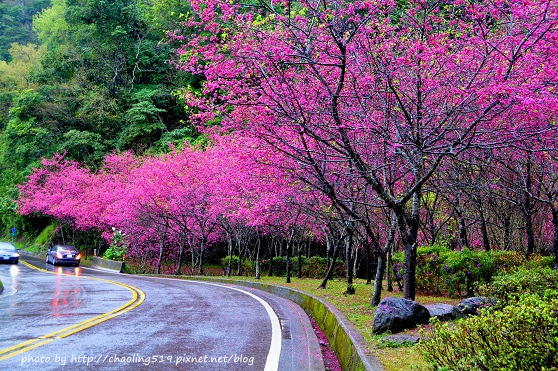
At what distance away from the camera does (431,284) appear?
49.4ft

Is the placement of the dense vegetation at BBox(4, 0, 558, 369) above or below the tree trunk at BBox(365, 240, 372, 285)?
above

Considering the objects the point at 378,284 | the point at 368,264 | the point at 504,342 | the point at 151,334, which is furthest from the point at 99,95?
the point at 504,342

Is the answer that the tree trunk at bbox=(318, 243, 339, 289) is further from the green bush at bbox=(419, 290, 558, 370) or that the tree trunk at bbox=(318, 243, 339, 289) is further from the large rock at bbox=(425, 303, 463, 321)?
the green bush at bbox=(419, 290, 558, 370)

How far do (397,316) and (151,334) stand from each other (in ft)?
13.5

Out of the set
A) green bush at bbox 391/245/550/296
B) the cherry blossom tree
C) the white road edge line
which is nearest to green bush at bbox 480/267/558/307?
the cherry blossom tree

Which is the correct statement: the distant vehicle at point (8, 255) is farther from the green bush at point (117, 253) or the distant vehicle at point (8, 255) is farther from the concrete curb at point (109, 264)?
the green bush at point (117, 253)

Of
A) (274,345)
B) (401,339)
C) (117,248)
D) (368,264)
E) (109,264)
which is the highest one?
(117,248)

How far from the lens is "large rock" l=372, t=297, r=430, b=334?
7863 mm

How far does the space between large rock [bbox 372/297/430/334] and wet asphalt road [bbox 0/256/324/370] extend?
1138 mm

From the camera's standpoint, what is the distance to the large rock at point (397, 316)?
25.8ft

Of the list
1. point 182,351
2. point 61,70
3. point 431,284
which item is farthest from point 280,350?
point 61,70

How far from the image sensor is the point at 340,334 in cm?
856

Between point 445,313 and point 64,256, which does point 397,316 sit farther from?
point 64,256

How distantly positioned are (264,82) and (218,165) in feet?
50.7
